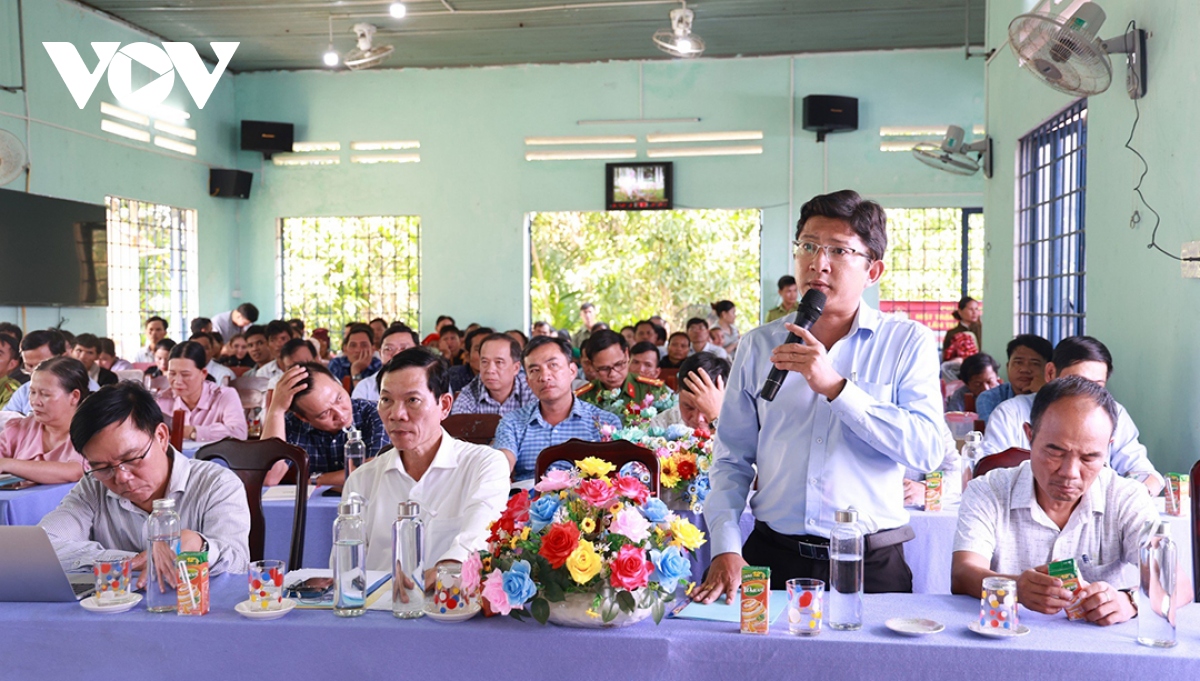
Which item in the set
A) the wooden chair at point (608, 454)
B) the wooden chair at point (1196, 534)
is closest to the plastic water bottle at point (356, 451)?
the wooden chair at point (608, 454)

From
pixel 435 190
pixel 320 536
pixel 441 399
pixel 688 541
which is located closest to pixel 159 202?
pixel 435 190

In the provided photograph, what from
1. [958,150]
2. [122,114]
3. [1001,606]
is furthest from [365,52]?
[1001,606]

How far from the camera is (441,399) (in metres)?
3.06

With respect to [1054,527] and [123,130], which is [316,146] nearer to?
[123,130]

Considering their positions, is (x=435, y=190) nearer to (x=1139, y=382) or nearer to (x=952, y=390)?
(x=952, y=390)

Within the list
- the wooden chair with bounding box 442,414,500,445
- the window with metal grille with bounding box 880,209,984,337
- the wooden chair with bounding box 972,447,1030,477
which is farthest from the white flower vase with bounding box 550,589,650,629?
the window with metal grille with bounding box 880,209,984,337

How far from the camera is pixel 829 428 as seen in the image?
7.10 feet

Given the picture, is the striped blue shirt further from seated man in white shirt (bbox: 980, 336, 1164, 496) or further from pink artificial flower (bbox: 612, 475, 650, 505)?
pink artificial flower (bbox: 612, 475, 650, 505)

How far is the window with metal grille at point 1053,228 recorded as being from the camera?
19.5 feet

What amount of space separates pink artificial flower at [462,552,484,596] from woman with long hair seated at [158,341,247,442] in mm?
3924

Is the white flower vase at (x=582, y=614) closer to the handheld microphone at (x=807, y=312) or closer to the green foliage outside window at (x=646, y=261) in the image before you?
the handheld microphone at (x=807, y=312)

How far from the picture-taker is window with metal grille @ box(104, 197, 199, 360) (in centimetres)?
1007

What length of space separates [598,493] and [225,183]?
10.7 meters

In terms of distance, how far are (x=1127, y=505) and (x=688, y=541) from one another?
103 centimetres
